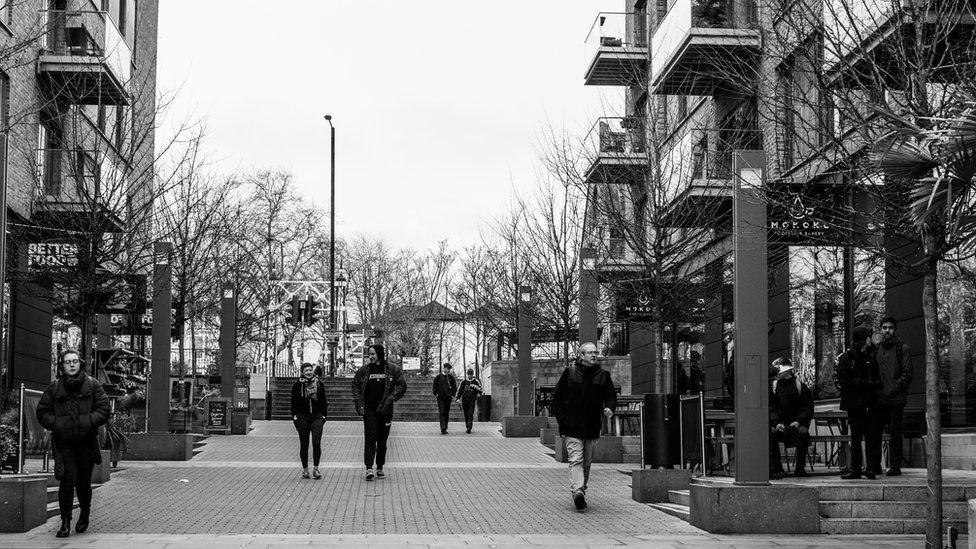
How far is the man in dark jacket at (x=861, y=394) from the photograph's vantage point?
45.4 ft

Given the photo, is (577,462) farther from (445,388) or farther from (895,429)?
(445,388)

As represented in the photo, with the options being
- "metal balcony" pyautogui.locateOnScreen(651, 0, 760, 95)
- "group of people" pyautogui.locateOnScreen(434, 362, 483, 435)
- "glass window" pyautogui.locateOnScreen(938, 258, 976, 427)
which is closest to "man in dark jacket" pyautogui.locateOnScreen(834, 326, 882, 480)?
"glass window" pyautogui.locateOnScreen(938, 258, 976, 427)

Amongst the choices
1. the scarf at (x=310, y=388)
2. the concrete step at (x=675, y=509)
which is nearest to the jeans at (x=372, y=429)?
the scarf at (x=310, y=388)

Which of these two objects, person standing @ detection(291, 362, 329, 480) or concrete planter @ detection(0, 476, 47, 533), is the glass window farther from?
concrete planter @ detection(0, 476, 47, 533)

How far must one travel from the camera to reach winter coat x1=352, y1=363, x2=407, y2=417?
16594 millimetres

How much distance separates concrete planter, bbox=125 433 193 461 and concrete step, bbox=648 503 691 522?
890cm

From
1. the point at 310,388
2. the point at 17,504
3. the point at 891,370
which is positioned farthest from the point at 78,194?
the point at 891,370

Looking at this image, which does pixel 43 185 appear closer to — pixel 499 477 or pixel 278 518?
pixel 499 477

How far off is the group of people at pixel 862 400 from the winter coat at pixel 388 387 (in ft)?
16.5

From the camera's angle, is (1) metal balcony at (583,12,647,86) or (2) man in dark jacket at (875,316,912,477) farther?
(1) metal balcony at (583,12,647,86)

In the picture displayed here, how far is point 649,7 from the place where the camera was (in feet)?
120

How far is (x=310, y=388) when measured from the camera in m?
17.8

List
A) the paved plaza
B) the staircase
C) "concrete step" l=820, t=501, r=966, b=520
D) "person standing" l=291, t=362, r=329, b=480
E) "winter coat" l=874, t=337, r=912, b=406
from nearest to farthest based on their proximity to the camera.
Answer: the paved plaza
"concrete step" l=820, t=501, r=966, b=520
"winter coat" l=874, t=337, r=912, b=406
"person standing" l=291, t=362, r=329, b=480
the staircase

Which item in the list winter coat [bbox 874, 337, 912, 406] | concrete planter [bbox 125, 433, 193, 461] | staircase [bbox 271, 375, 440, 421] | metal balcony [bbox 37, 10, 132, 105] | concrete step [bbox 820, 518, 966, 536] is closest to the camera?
concrete step [bbox 820, 518, 966, 536]
